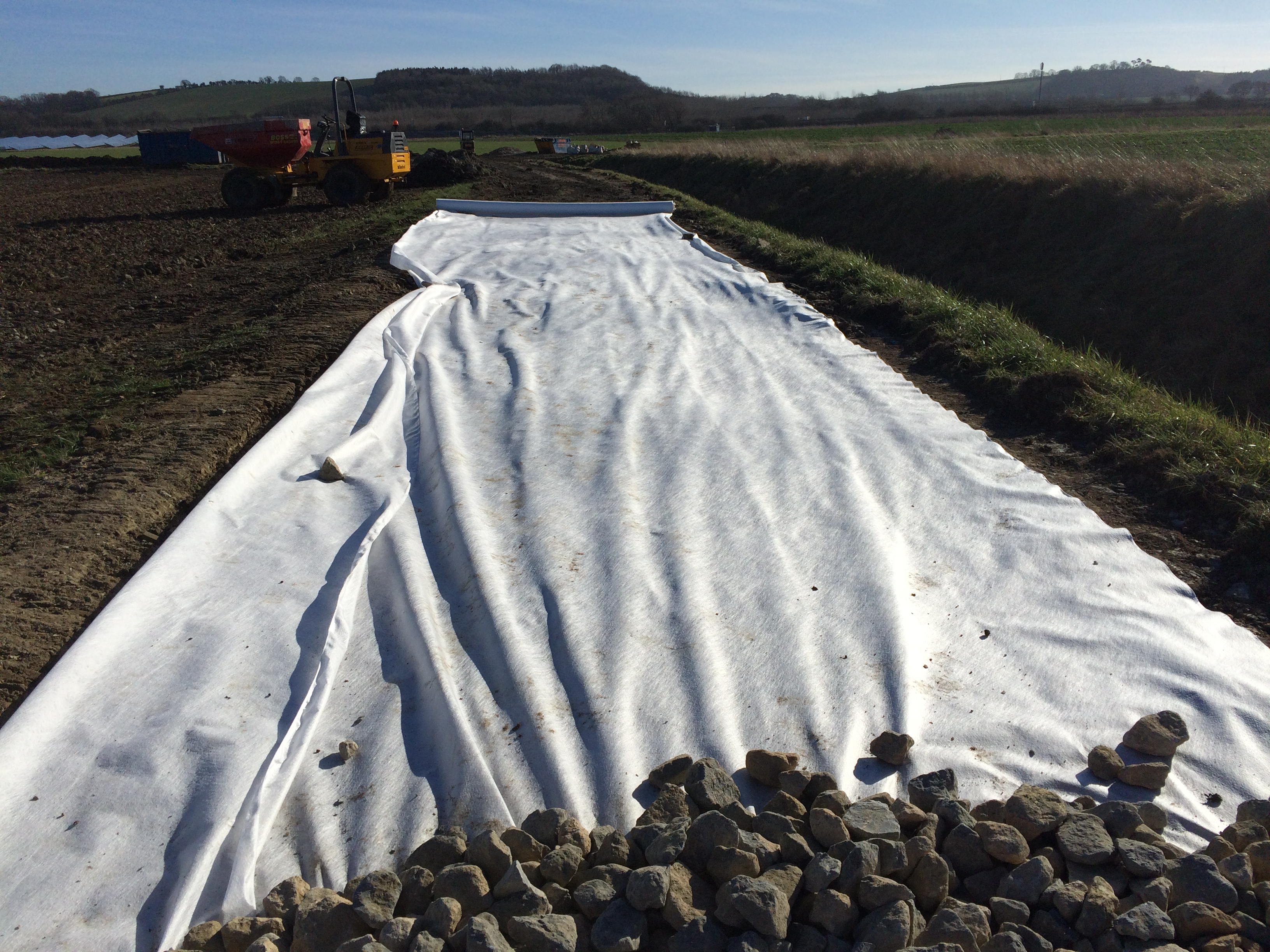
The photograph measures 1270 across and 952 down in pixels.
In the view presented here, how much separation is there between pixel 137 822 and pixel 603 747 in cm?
107

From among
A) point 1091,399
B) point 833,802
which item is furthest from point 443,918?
point 1091,399

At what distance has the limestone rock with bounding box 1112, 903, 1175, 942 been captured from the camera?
154cm

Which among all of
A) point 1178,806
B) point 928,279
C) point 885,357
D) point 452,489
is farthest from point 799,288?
point 1178,806

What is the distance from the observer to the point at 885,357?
5.43m

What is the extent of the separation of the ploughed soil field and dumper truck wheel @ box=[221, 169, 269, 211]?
231 cm

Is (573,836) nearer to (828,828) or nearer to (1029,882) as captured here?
(828,828)

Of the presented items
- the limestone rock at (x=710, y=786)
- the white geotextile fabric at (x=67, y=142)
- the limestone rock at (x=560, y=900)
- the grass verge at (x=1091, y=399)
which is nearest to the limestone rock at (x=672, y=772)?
the limestone rock at (x=710, y=786)

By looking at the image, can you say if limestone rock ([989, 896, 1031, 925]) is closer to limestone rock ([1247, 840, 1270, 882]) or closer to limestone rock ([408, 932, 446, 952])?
limestone rock ([1247, 840, 1270, 882])

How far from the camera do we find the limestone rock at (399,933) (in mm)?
1573

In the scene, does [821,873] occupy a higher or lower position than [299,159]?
lower

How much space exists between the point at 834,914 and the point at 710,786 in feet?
1.26

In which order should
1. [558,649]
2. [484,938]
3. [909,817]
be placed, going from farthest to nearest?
Answer: [558,649] → [909,817] → [484,938]

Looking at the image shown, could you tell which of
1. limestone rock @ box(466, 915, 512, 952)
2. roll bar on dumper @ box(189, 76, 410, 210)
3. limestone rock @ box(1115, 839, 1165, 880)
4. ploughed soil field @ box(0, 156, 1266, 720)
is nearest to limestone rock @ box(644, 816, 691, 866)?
limestone rock @ box(466, 915, 512, 952)

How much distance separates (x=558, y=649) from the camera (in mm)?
2453
